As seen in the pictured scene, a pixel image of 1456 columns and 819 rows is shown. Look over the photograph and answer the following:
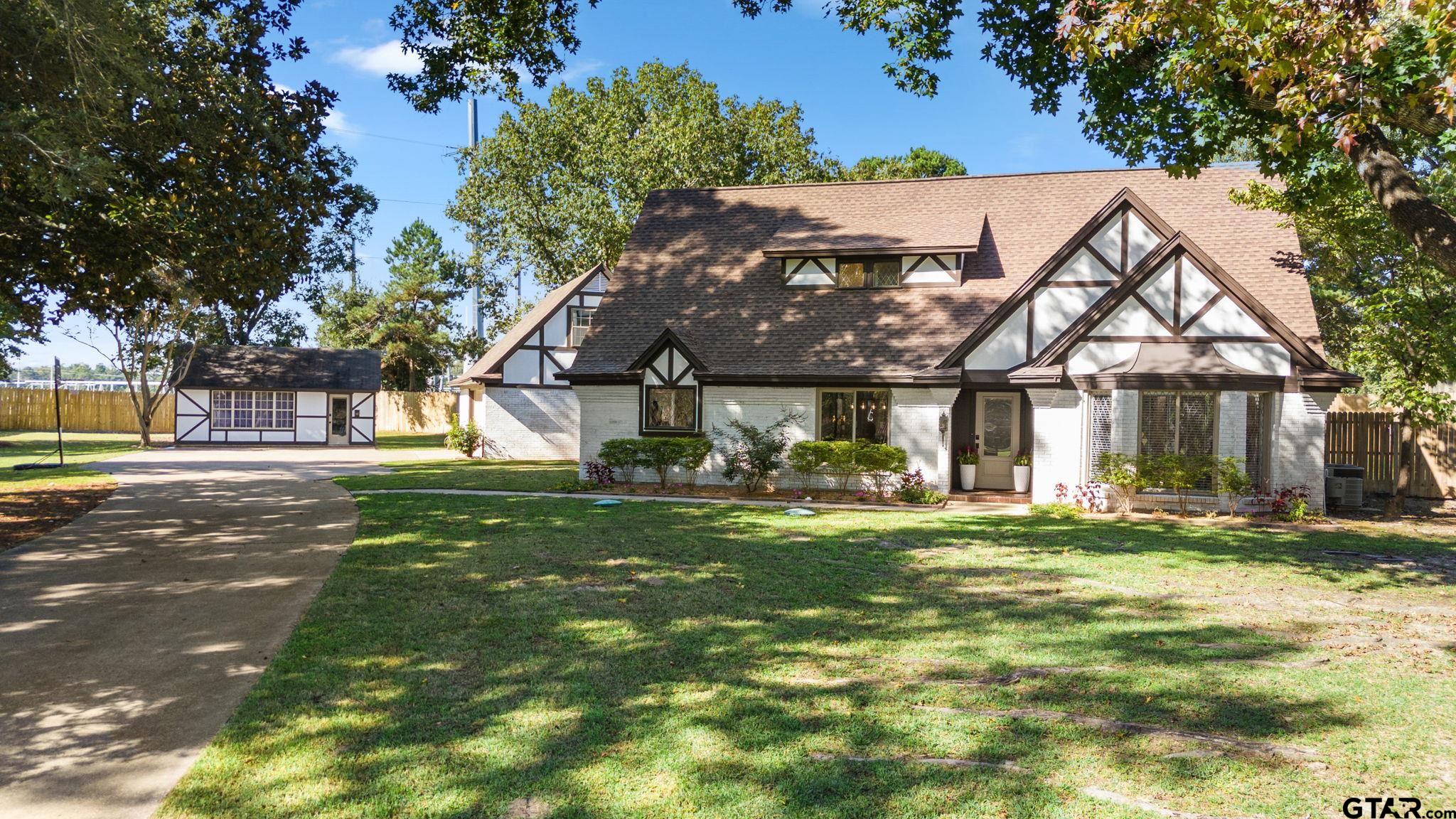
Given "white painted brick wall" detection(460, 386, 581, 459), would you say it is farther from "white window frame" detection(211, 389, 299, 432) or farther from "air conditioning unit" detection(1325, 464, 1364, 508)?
"air conditioning unit" detection(1325, 464, 1364, 508)

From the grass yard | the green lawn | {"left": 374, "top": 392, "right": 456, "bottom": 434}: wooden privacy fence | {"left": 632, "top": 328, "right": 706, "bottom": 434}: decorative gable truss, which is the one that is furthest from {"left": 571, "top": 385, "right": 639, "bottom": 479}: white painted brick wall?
{"left": 374, "top": 392, "right": 456, "bottom": 434}: wooden privacy fence

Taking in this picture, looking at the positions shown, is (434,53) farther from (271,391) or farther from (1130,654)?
(271,391)

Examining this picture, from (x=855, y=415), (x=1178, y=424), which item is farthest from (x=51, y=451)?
(x=1178, y=424)

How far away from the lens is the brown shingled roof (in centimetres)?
1889

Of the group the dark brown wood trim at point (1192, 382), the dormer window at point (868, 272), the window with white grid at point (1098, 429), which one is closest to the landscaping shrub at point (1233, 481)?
the dark brown wood trim at point (1192, 382)

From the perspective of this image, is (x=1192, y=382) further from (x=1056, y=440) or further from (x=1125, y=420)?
(x=1056, y=440)

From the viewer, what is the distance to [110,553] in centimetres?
1071

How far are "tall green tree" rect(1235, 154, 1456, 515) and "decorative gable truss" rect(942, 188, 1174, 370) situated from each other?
2128 millimetres

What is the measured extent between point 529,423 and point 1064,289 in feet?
62.7

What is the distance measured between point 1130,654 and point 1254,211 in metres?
17.0

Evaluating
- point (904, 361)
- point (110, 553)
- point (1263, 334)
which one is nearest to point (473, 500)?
point (110, 553)

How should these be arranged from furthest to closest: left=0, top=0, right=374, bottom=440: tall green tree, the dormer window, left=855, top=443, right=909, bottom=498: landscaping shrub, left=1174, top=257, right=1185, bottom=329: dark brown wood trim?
the dormer window → left=855, top=443, right=909, bottom=498: landscaping shrub → left=1174, top=257, right=1185, bottom=329: dark brown wood trim → left=0, top=0, right=374, bottom=440: tall green tree

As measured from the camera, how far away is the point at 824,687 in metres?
5.84

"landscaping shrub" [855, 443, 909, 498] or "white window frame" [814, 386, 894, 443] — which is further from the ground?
"white window frame" [814, 386, 894, 443]
